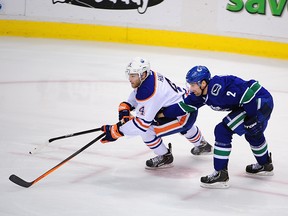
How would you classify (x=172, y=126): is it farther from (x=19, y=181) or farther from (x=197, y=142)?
(x=19, y=181)

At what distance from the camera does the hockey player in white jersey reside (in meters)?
4.01

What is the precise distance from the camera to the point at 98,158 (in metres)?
4.50

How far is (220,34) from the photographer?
32.6 ft

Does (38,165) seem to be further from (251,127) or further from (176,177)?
(251,127)

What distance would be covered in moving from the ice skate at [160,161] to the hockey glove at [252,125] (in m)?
0.71

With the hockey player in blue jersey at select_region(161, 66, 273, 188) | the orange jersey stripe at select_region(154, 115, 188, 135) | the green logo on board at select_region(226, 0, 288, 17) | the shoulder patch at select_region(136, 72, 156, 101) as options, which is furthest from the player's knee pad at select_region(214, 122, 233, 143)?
the green logo on board at select_region(226, 0, 288, 17)

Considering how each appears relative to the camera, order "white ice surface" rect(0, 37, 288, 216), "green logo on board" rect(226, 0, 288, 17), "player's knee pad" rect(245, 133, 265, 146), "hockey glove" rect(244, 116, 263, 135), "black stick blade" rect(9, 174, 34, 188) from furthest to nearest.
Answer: "green logo on board" rect(226, 0, 288, 17), "player's knee pad" rect(245, 133, 265, 146), "hockey glove" rect(244, 116, 263, 135), "black stick blade" rect(9, 174, 34, 188), "white ice surface" rect(0, 37, 288, 216)

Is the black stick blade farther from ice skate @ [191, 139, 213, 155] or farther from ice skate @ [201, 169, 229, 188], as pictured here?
ice skate @ [191, 139, 213, 155]

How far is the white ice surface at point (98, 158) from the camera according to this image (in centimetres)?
356

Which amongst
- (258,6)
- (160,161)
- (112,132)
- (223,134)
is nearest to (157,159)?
(160,161)

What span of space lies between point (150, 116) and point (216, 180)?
0.58 metres

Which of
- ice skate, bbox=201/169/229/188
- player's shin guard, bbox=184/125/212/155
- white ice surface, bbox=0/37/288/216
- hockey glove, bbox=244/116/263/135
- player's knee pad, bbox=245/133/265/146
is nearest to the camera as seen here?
white ice surface, bbox=0/37/288/216

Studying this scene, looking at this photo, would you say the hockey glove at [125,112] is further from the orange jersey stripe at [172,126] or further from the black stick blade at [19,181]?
the black stick blade at [19,181]

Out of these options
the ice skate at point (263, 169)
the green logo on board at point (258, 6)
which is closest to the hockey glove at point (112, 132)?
the ice skate at point (263, 169)
